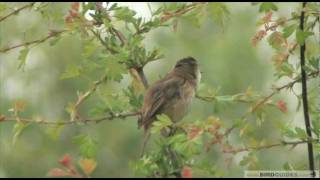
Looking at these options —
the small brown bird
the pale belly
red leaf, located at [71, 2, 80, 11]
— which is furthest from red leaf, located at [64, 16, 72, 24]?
the pale belly

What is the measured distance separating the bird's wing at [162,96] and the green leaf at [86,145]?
0.93 metres

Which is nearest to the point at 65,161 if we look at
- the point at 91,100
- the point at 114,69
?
the point at 114,69

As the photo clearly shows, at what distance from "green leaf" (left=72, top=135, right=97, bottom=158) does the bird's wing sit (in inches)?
36.6

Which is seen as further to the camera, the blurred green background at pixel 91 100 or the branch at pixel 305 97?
the blurred green background at pixel 91 100

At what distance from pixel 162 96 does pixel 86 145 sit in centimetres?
151

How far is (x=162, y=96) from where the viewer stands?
4.76 meters

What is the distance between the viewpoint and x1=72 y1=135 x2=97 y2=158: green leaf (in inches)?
129

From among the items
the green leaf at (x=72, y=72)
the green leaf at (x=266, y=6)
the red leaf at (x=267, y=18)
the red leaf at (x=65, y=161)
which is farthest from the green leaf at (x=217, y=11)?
the red leaf at (x=65, y=161)

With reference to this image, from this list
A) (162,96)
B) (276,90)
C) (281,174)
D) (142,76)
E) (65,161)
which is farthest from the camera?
(162,96)

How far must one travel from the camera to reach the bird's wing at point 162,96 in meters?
4.30

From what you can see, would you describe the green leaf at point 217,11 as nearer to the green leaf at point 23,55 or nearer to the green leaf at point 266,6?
the green leaf at point 266,6

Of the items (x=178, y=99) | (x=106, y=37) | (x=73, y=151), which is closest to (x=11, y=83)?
(x=73, y=151)

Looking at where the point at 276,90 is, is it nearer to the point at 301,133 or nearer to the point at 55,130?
the point at 301,133

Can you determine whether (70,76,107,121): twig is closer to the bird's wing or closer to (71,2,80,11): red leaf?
(71,2,80,11): red leaf
